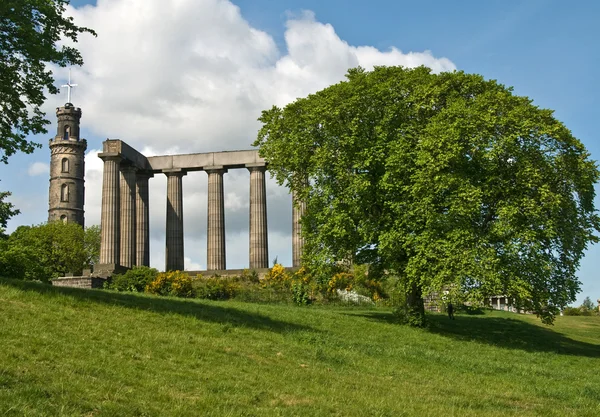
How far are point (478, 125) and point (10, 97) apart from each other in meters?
20.9

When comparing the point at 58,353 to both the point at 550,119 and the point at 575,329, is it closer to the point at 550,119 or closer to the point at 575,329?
the point at 550,119

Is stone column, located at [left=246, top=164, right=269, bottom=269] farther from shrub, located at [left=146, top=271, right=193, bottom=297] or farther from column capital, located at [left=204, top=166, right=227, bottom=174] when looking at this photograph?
shrub, located at [left=146, top=271, right=193, bottom=297]

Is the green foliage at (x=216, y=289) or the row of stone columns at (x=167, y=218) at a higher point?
the row of stone columns at (x=167, y=218)

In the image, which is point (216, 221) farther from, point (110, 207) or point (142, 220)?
point (110, 207)

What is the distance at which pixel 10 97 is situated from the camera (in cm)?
2647

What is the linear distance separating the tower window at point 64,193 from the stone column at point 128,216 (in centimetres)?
4466

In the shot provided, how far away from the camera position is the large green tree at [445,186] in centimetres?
3244

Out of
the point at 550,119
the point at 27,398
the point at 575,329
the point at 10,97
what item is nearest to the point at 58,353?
the point at 27,398

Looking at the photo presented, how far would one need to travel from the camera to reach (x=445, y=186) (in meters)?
32.5

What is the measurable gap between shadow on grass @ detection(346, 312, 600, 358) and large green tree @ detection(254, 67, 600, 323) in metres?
2.01

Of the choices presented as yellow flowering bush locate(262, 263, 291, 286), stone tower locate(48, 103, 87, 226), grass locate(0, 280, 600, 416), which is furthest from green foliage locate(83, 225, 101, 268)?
grass locate(0, 280, 600, 416)

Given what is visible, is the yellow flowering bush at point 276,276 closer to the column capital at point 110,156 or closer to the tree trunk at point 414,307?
the column capital at point 110,156

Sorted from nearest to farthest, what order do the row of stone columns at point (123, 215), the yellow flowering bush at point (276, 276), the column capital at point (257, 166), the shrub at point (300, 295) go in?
the shrub at point (300, 295), the yellow flowering bush at point (276, 276), the row of stone columns at point (123, 215), the column capital at point (257, 166)

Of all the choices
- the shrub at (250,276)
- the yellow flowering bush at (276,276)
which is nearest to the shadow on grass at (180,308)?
the yellow flowering bush at (276,276)
